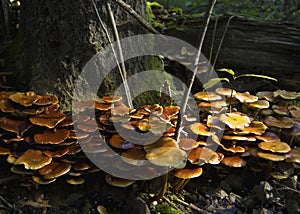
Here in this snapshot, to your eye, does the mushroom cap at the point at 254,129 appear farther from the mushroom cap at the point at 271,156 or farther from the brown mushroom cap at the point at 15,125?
the brown mushroom cap at the point at 15,125

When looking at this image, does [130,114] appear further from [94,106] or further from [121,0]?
[121,0]

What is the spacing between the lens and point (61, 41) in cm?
341

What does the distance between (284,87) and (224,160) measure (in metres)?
2.01

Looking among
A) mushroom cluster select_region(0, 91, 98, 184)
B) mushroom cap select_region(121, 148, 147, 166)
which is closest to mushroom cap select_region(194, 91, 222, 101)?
mushroom cap select_region(121, 148, 147, 166)

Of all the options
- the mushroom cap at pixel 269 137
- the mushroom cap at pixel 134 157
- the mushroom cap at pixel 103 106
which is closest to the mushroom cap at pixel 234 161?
the mushroom cap at pixel 269 137

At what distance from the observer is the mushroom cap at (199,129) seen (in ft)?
9.47

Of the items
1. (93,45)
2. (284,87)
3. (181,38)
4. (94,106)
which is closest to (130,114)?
(94,106)

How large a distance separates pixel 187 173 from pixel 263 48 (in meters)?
2.48

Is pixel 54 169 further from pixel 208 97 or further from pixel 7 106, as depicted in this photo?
pixel 208 97

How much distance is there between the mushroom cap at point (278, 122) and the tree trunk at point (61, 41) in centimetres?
159

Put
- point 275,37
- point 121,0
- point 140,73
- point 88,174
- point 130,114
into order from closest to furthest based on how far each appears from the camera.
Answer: point 130,114 < point 88,174 < point 121,0 < point 140,73 < point 275,37

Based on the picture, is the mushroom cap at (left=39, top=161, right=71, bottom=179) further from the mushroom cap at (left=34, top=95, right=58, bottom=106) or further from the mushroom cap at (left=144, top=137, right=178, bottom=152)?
the mushroom cap at (left=144, top=137, right=178, bottom=152)

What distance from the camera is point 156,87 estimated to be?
3.81 m

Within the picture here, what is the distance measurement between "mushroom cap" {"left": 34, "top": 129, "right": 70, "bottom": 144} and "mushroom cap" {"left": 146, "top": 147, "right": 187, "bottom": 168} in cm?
74
